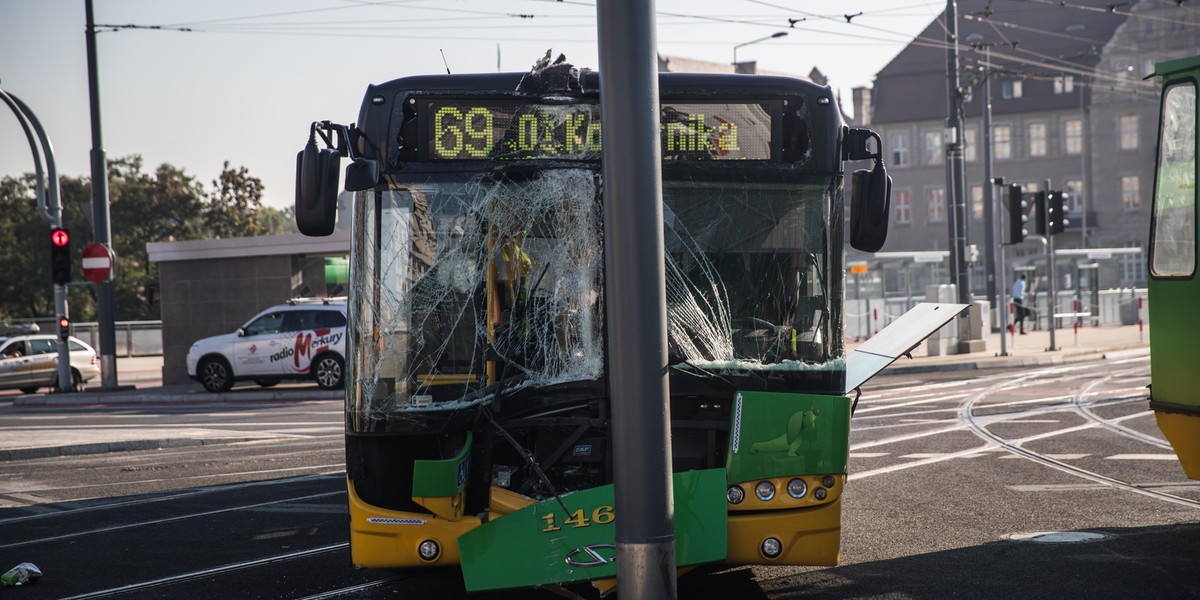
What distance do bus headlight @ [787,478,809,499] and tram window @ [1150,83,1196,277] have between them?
3.00m

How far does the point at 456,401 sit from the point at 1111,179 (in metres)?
65.7

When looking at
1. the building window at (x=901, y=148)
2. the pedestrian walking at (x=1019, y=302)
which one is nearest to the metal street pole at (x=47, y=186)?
the pedestrian walking at (x=1019, y=302)

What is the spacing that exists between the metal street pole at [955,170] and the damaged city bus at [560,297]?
62.4ft

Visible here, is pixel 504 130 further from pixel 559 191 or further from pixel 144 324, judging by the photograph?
pixel 144 324

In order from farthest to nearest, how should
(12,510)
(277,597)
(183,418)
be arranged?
1. (183,418)
2. (12,510)
3. (277,597)

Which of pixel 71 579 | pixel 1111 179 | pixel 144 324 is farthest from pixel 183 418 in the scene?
pixel 1111 179

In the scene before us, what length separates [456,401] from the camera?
5.80m

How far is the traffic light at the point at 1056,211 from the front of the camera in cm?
2488

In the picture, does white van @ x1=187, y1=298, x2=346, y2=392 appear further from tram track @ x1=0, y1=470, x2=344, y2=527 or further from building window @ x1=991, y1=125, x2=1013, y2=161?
building window @ x1=991, y1=125, x2=1013, y2=161

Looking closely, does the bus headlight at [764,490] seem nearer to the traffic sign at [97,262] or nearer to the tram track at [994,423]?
the tram track at [994,423]

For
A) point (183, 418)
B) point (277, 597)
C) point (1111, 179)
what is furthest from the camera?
point (1111, 179)

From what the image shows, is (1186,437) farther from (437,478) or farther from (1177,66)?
(437,478)

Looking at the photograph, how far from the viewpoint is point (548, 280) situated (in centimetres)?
596

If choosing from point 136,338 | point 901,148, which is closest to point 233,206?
point 136,338
